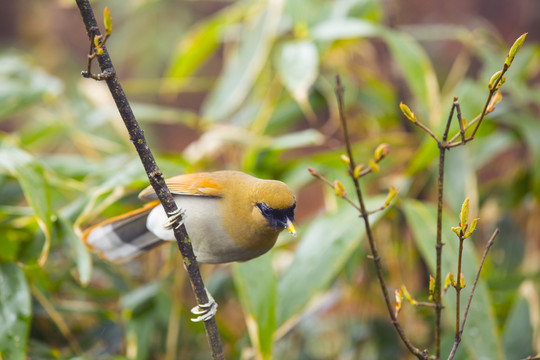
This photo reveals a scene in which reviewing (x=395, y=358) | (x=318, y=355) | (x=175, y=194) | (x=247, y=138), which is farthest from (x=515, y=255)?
(x=175, y=194)

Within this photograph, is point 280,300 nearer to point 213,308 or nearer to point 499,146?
point 213,308

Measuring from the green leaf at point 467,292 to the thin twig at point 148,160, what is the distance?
0.55 m

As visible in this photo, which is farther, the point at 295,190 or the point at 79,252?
the point at 295,190

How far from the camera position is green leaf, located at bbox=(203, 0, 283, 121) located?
162 centimetres

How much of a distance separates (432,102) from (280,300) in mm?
801

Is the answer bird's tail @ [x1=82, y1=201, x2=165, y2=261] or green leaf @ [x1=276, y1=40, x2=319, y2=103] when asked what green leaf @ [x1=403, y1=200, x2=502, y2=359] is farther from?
bird's tail @ [x1=82, y1=201, x2=165, y2=261]

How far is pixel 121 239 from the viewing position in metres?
0.98

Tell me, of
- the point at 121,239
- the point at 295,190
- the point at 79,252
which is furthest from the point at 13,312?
the point at 295,190

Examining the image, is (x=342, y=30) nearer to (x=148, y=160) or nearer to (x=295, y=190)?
(x=295, y=190)

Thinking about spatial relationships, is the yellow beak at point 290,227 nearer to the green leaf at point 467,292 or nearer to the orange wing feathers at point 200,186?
the orange wing feathers at point 200,186

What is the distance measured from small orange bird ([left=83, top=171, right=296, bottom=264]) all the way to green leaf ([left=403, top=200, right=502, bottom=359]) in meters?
0.44

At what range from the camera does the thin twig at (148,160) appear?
66 centimetres

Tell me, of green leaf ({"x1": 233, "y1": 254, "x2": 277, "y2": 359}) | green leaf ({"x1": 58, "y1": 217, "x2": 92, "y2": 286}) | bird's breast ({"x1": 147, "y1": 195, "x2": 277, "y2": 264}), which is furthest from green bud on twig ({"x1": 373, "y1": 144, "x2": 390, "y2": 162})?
green leaf ({"x1": 58, "y1": 217, "x2": 92, "y2": 286})

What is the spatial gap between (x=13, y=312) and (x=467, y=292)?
0.95 meters
